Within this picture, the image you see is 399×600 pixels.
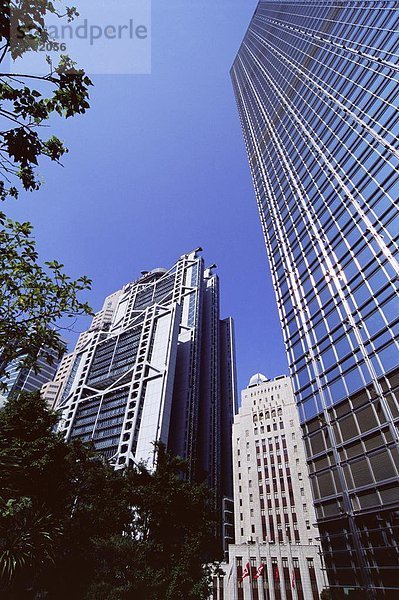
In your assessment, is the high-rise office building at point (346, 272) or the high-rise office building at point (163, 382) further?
the high-rise office building at point (163, 382)

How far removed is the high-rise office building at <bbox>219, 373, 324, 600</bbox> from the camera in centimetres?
4684

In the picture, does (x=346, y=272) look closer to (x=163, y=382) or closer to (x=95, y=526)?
(x=95, y=526)

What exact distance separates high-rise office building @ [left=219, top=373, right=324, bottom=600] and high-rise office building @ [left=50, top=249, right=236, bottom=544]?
10815 millimetres

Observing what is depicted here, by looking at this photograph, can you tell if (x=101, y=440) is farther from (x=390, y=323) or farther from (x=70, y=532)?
(x=390, y=323)

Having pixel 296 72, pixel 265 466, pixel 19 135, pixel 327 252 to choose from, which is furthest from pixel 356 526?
pixel 296 72

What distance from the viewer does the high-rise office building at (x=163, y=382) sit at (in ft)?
251

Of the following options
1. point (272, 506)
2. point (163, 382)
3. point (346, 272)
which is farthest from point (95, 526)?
point (163, 382)

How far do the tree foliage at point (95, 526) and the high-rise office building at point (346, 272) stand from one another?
846 cm

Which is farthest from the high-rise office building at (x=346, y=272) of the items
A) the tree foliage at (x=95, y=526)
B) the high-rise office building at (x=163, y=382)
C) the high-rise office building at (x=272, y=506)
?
the high-rise office building at (x=163, y=382)

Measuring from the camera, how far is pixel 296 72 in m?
50.6

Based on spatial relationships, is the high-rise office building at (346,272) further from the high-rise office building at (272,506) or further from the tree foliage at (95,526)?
the high-rise office building at (272,506)

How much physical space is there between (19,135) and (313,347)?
23.5 meters

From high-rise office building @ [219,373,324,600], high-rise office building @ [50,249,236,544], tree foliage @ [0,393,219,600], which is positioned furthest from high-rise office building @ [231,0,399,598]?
high-rise office building @ [50,249,236,544]

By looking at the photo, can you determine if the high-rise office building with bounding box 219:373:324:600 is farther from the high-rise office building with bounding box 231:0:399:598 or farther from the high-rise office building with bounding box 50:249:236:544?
the high-rise office building with bounding box 231:0:399:598
